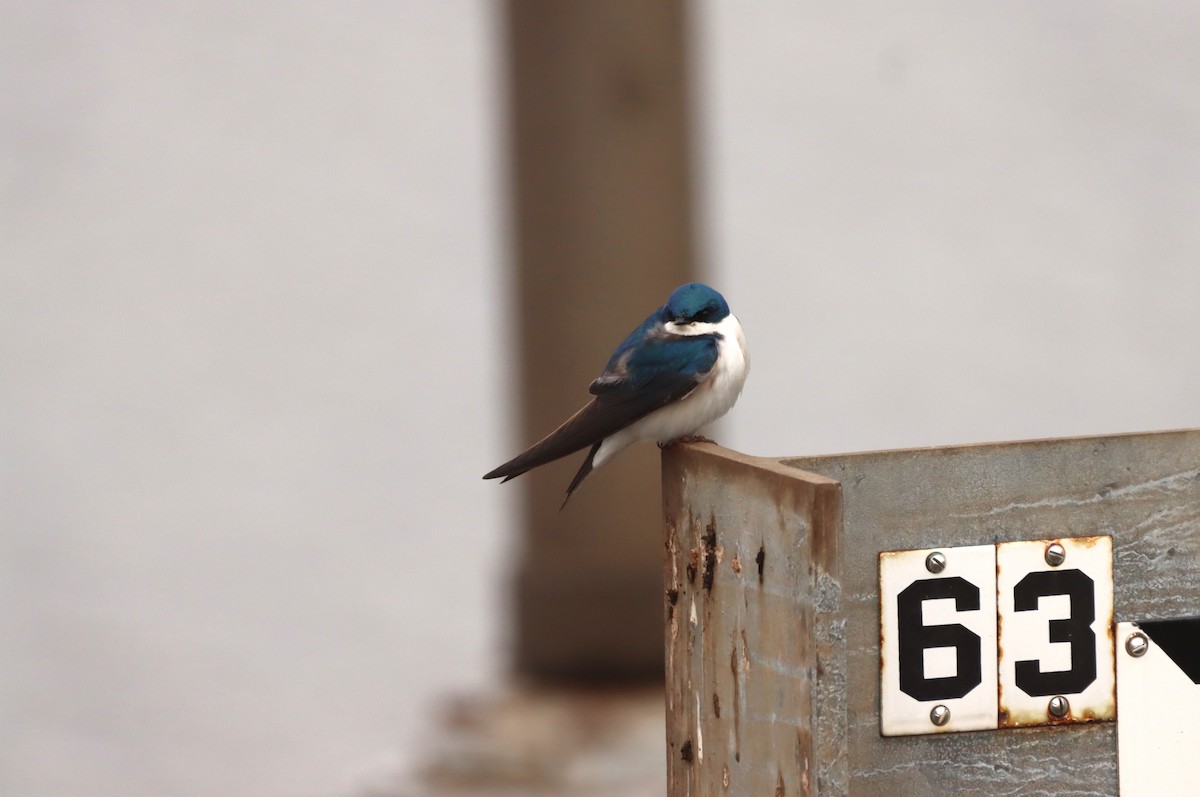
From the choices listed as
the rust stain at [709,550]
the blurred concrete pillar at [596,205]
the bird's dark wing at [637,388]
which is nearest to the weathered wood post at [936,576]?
the rust stain at [709,550]

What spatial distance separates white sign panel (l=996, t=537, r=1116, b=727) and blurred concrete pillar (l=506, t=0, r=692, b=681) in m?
3.51

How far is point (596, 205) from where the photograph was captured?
6453 mm

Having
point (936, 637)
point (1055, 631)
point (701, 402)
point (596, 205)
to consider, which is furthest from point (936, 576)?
point (596, 205)

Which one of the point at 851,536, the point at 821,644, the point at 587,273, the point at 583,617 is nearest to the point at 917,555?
the point at 851,536

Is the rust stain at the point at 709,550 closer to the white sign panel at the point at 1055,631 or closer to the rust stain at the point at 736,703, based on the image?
the rust stain at the point at 736,703

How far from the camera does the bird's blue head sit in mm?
3967

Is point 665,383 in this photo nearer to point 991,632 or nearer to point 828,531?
point 991,632

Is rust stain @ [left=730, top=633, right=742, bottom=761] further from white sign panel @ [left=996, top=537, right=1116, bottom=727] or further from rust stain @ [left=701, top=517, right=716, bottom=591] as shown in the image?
white sign panel @ [left=996, top=537, right=1116, bottom=727]

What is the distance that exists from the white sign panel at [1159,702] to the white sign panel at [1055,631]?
27 millimetres

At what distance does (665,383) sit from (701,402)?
8 centimetres

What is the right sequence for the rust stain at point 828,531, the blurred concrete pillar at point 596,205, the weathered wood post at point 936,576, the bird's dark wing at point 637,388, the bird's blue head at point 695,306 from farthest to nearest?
the blurred concrete pillar at point 596,205 → the bird's blue head at point 695,306 → the bird's dark wing at point 637,388 → the weathered wood post at point 936,576 → the rust stain at point 828,531

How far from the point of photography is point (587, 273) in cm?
652

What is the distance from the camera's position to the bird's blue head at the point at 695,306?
3.97 metres

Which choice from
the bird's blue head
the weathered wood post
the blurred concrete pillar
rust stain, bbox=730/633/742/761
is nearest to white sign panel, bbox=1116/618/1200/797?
the weathered wood post
